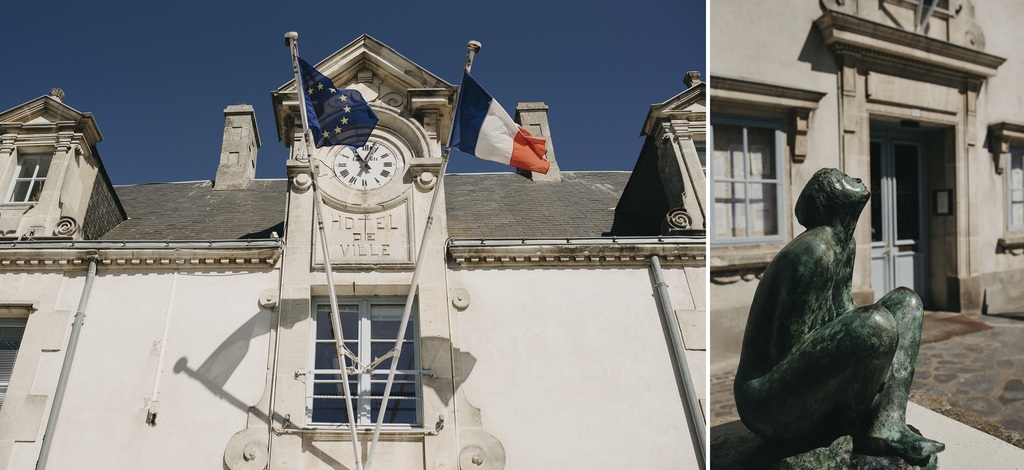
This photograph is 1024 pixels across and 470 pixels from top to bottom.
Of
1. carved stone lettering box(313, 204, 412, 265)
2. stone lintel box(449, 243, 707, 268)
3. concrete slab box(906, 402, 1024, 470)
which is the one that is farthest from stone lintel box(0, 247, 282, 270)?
concrete slab box(906, 402, 1024, 470)

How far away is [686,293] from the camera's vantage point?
615 cm

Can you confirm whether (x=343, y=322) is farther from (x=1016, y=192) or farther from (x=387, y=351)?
(x=1016, y=192)

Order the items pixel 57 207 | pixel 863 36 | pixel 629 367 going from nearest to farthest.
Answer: pixel 629 367 < pixel 57 207 < pixel 863 36

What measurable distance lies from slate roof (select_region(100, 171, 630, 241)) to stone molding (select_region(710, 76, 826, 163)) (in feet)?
5.68

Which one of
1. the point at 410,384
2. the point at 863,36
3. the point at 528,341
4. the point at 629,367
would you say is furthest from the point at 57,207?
the point at 863,36

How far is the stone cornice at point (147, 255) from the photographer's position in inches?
231

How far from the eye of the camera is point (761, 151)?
23.9 ft

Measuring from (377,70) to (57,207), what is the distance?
3384 millimetres

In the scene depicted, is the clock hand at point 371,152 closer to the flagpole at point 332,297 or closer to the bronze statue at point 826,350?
the flagpole at point 332,297

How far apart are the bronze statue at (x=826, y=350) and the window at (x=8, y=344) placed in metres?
5.82

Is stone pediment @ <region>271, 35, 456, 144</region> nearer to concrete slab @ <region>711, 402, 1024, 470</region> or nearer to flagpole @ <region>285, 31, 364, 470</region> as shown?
flagpole @ <region>285, 31, 364, 470</region>

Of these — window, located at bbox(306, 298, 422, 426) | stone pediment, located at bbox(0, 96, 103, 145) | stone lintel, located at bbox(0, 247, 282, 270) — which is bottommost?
window, located at bbox(306, 298, 422, 426)

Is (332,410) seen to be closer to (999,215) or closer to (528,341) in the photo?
(528,341)

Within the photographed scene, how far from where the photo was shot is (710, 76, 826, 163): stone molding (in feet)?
22.6
